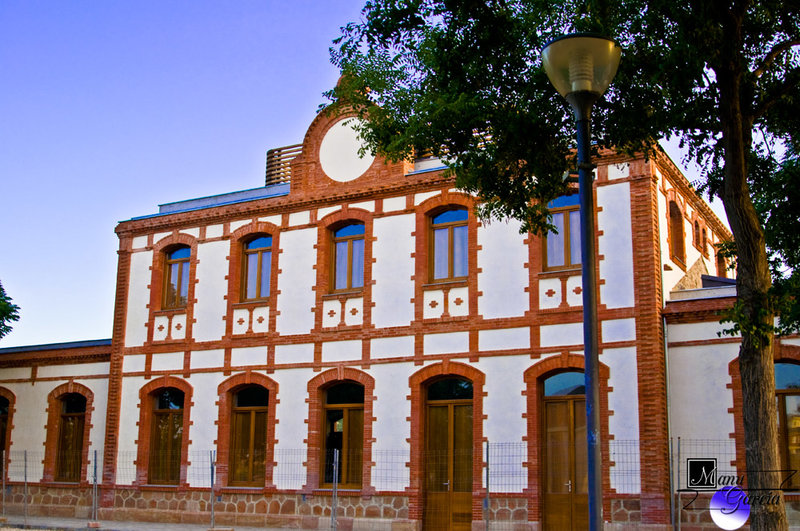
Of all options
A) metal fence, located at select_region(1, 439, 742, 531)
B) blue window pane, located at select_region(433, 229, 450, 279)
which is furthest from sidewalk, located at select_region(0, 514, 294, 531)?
blue window pane, located at select_region(433, 229, 450, 279)

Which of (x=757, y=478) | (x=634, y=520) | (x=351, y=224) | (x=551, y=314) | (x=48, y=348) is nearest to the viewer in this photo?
(x=757, y=478)

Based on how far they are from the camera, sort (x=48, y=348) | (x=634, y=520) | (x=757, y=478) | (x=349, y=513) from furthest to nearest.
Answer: (x=48, y=348), (x=349, y=513), (x=634, y=520), (x=757, y=478)

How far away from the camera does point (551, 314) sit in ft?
65.9

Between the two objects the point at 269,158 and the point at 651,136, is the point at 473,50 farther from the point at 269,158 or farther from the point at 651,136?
the point at 269,158

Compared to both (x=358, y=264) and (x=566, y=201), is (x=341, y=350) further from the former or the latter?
(x=566, y=201)

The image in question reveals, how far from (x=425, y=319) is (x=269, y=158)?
9127mm

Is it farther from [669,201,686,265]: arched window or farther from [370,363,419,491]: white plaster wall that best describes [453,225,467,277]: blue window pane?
[669,201,686,265]: arched window

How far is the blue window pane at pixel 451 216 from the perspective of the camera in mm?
21938

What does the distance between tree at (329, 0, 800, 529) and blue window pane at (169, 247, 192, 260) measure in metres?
13.0

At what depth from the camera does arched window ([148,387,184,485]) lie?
80.8 feet

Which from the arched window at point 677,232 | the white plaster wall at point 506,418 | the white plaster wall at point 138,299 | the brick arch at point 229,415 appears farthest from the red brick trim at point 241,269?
the arched window at point 677,232

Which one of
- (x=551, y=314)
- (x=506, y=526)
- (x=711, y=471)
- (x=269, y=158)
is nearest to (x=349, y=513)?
(x=506, y=526)

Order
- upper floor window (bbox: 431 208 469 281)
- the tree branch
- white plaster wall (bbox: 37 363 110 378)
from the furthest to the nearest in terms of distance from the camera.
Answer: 1. white plaster wall (bbox: 37 363 110 378)
2. upper floor window (bbox: 431 208 469 281)
3. the tree branch

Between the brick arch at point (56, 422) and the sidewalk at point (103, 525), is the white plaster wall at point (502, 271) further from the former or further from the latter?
the brick arch at point (56, 422)
